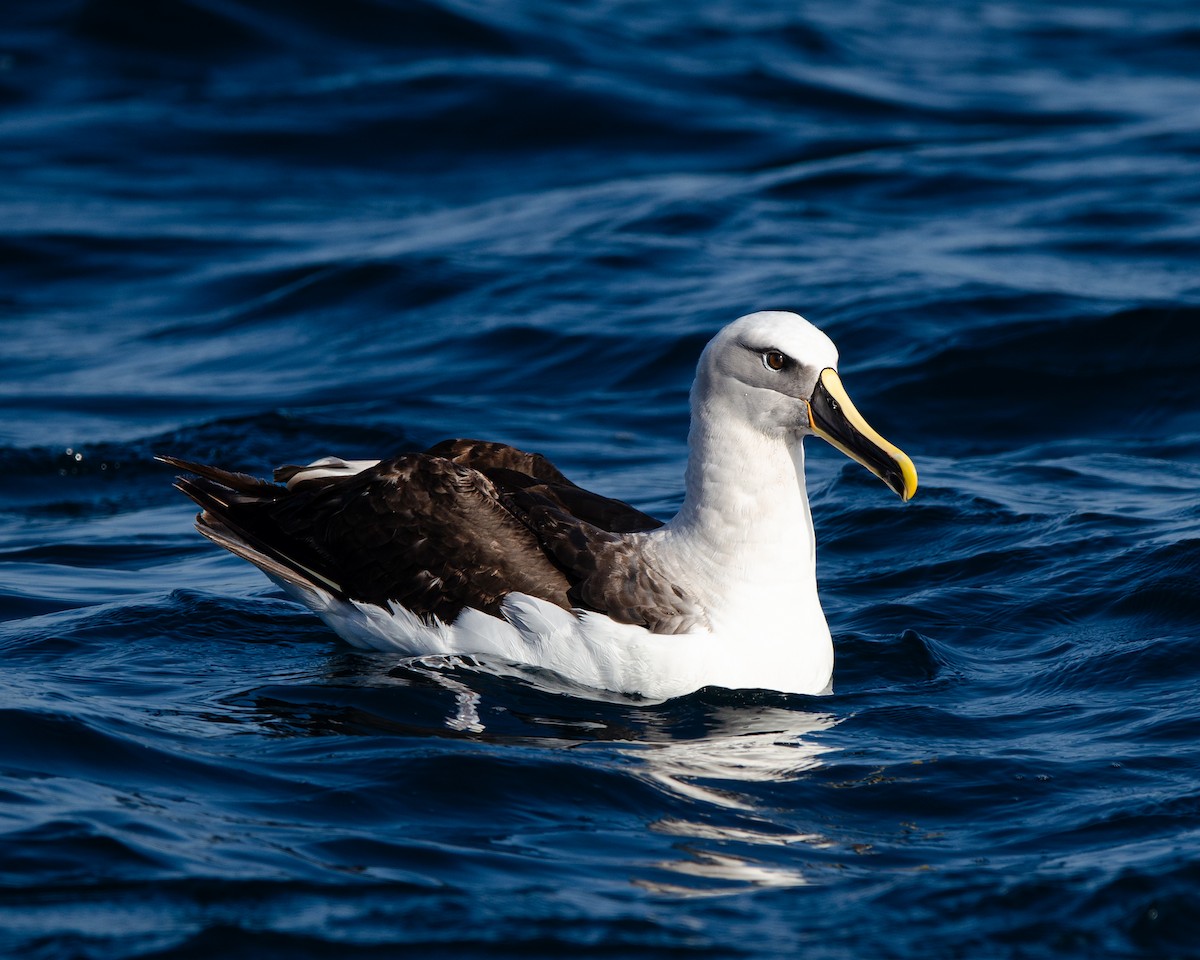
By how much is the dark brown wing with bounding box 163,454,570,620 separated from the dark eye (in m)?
1.29

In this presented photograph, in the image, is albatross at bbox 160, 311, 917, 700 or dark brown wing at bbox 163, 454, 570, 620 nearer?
albatross at bbox 160, 311, 917, 700

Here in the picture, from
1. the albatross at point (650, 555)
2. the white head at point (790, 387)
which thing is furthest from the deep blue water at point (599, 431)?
the white head at point (790, 387)

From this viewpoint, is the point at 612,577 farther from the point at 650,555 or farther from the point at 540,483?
the point at 540,483

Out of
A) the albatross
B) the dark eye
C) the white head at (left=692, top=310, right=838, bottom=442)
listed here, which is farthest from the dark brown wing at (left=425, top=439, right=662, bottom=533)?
the dark eye

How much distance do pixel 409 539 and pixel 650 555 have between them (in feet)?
3.75

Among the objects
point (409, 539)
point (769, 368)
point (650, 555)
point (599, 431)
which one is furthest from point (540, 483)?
point (599, 431)

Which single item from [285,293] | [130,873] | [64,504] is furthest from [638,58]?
[130,873]

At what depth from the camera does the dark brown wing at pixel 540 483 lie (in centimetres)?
839

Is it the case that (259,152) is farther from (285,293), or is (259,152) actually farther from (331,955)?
(331,955)

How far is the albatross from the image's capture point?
7.67 meters

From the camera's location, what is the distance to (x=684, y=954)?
5.38 meters

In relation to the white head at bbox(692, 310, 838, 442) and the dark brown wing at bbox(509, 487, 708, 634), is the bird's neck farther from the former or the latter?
the dark brown wing at bbox(509, 487, 708, 634)

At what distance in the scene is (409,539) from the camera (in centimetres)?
825

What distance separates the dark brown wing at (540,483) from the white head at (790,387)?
90 cm
